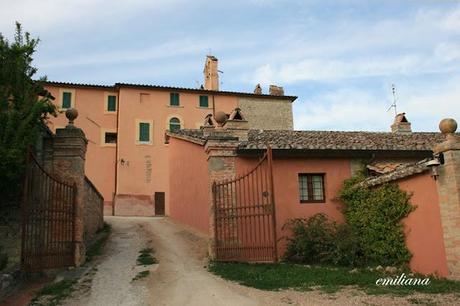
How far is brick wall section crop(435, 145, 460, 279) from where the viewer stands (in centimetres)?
992

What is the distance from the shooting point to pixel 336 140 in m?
15.6

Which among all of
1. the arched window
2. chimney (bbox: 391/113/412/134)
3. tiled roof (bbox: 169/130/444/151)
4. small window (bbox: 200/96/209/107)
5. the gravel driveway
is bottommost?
the gravel driveway

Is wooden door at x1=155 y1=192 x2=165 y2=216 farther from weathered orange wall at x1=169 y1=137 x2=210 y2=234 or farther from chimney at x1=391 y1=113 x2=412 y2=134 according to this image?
chimney at x1=391 y1=113 x2=412 y2=134

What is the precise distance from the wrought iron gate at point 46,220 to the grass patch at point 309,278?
11.7ft

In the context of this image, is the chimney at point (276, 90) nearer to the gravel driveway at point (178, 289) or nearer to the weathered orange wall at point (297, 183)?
the weathered orange wall at point (297, 183)

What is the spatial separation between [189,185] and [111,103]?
1722cm

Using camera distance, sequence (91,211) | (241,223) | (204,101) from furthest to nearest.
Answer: (204,101) → (91,211) → (241,223)

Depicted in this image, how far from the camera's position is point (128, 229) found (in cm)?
1873

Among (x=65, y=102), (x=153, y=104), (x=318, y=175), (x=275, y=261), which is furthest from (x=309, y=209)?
(x=65, y=102)

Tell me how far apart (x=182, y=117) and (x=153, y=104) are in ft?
7.66

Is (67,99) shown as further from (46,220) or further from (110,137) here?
(46,220)

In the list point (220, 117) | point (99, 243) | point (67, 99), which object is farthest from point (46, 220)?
point (67, 99)

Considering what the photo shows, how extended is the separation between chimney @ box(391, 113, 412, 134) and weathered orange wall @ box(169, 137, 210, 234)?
9372 millimetres

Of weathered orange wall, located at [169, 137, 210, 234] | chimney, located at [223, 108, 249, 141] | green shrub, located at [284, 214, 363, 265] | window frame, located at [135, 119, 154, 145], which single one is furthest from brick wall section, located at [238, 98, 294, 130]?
green shrub, located at [284, 214, 363, 265]
